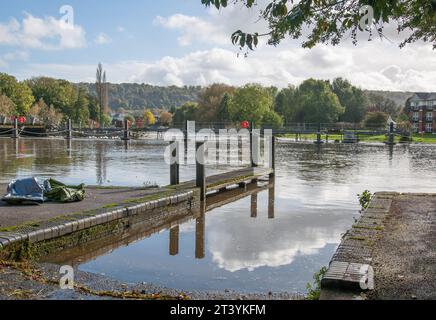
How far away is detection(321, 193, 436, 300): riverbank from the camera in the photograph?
14.6 ft

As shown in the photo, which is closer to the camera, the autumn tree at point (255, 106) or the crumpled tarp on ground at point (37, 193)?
the crumpled tarp on ground at point (37, 193)

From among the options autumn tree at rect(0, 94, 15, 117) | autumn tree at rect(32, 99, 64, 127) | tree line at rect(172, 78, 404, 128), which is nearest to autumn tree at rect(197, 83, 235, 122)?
tree line at rect(172, 78, 404, 128)

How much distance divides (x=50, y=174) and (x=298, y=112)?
222 ft

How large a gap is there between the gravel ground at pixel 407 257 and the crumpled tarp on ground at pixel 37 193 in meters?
5.42

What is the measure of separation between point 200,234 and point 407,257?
4123 millimetres

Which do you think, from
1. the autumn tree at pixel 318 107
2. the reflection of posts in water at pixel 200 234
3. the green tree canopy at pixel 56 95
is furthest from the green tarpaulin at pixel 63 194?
the green tree canopy at pixel 56 95

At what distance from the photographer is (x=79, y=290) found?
5.16m

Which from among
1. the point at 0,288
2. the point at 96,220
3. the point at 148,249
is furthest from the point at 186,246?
the point at 0,288

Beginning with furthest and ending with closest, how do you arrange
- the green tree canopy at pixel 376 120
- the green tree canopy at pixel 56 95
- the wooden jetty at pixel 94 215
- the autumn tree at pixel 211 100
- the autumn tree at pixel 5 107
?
the autumn tree at pixel 211 100, the green tree canopy at pixel 56 95, the green tree canopy at pixel 376 120, the autumn tree at pixel 5 107, the wooden jetty at pixel 94 215

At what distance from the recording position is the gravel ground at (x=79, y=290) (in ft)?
15.9

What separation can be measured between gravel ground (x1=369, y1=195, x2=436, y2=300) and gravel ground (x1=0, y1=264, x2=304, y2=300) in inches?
40.1

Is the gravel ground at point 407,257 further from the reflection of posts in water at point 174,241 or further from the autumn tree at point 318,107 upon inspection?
the autumn tree at point 318,107

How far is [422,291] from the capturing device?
446 centimetres

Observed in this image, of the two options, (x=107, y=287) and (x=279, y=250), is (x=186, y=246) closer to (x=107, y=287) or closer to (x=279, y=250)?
(x=279, y=250)
